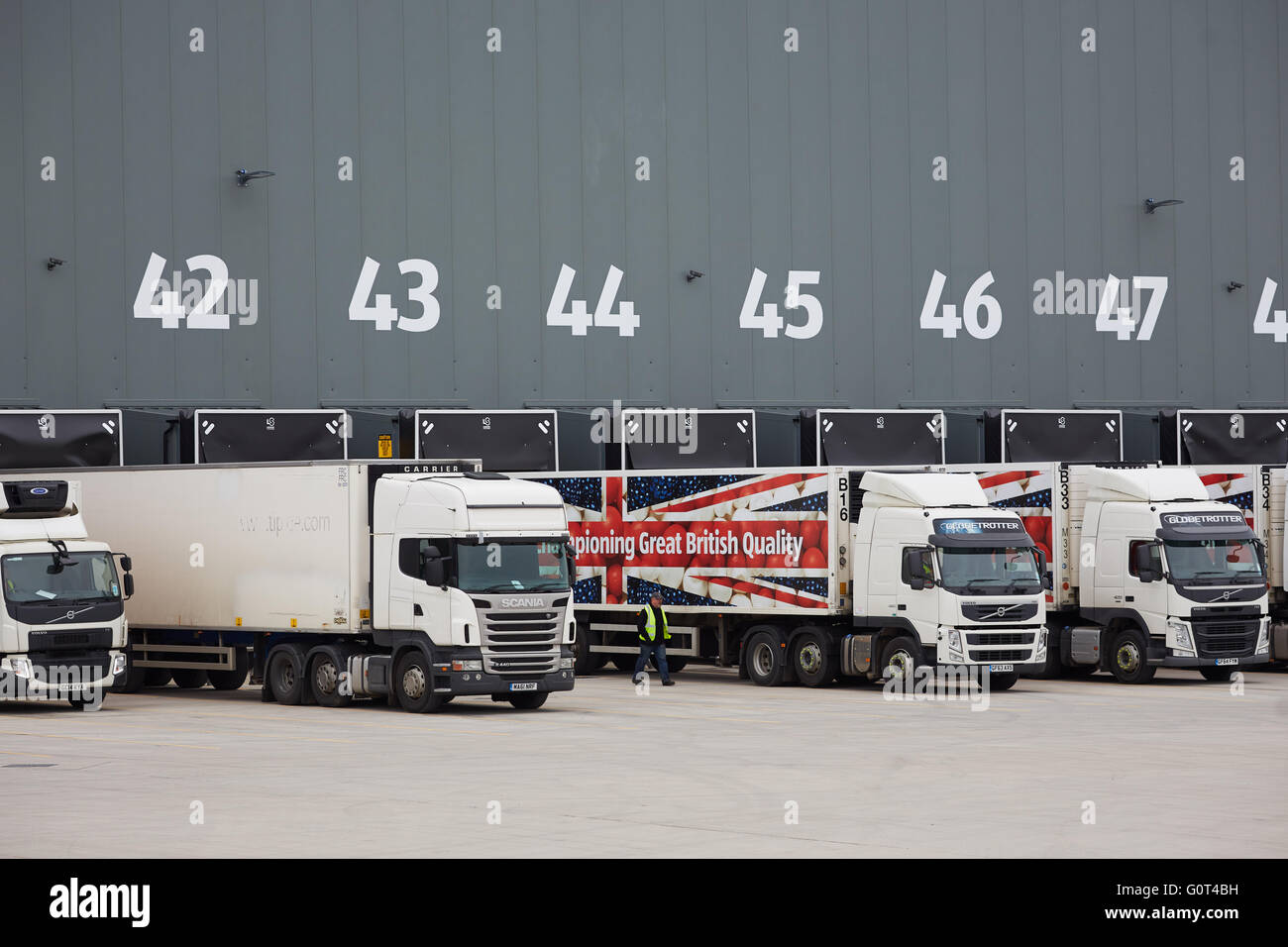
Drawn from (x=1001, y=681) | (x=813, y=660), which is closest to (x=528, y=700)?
(x=813, y=660)

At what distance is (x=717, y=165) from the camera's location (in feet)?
139

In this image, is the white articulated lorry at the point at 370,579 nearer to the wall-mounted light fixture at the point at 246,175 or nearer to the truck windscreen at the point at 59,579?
the truck windscreen at the point at 59,579

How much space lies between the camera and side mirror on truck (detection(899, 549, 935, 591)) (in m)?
27.6

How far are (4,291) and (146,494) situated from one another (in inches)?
400

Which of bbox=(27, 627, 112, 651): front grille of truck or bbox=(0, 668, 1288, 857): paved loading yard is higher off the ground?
bbox=(27, 627, 112, 651): front grille of truck

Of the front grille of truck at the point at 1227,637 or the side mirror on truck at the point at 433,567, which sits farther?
the front grille of truck at the point at 1227,637

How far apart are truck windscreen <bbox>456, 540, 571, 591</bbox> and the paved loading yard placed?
180 cm

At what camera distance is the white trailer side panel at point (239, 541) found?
82.4ft

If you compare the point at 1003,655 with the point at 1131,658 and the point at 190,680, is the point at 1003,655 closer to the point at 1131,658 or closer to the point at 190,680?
the point at 1131,658

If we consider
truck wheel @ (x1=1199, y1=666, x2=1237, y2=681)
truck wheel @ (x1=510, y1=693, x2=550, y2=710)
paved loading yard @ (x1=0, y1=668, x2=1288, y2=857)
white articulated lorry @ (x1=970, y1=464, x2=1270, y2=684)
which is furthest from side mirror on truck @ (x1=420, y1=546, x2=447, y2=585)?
truck wheel @ (x1=1199, y1=666, x2=1237, y2=681)

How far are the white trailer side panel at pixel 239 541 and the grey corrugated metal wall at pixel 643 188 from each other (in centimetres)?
905

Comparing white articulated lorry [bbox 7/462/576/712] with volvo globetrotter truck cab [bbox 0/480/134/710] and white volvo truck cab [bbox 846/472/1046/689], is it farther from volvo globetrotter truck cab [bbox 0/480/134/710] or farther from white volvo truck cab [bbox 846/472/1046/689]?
white volvo truck cab [bbox 846/472/1046/689]

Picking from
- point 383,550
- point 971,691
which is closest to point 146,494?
→ point 383,550

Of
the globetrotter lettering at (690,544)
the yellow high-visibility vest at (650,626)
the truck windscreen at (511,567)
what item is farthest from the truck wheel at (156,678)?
the truck windscreen at (511,567)
